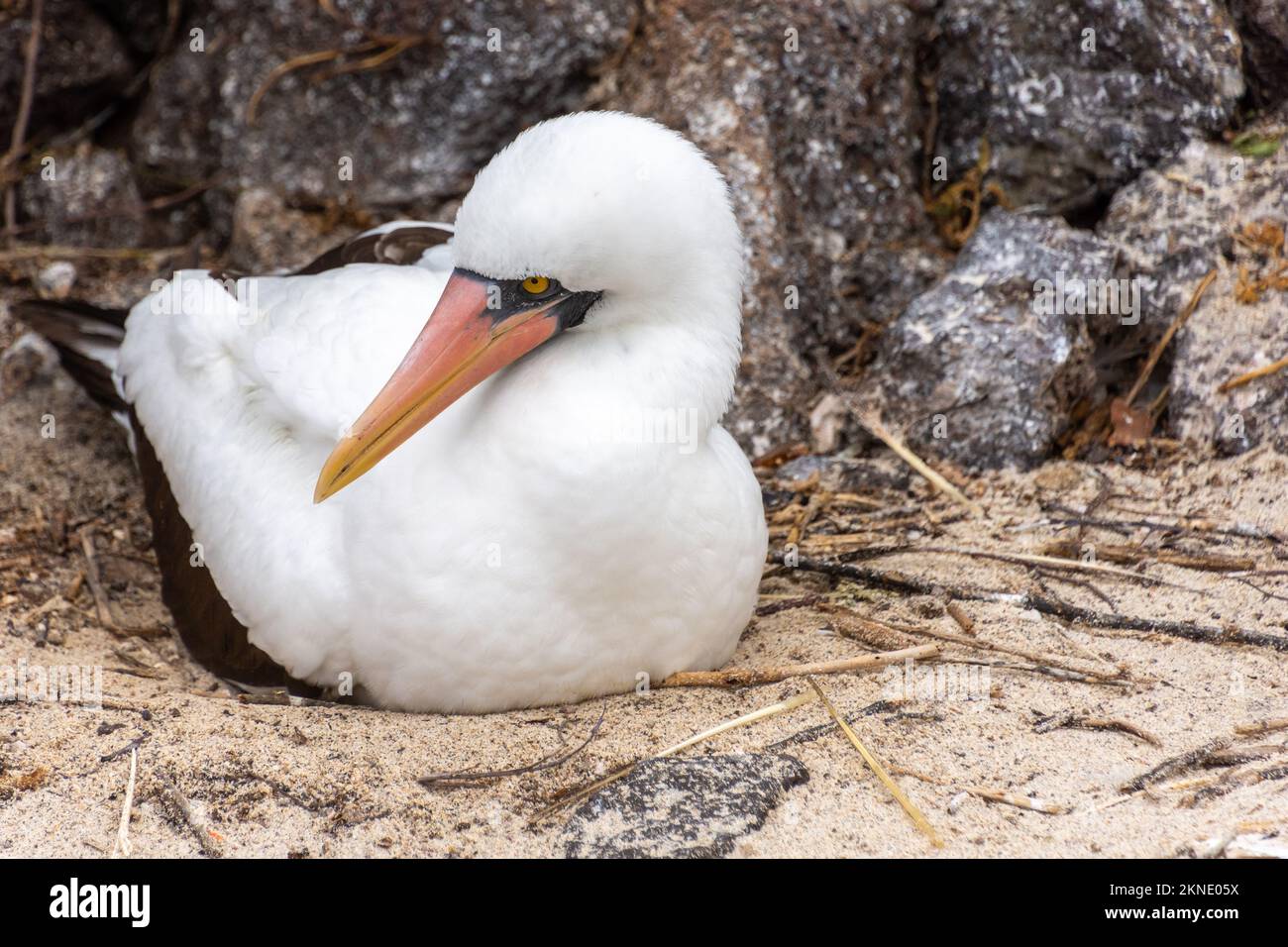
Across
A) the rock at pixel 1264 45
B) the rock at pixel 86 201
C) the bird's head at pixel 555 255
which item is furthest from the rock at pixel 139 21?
the rock at pixel 1264 45

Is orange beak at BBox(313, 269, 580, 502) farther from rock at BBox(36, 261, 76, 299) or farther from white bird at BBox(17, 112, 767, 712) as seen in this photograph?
rock at BBox(36, 261, 76, 299)

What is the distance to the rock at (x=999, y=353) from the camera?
450cm

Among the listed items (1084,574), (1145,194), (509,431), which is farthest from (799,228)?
(509,431)

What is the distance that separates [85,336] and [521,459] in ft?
7.79

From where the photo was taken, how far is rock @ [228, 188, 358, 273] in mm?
5344

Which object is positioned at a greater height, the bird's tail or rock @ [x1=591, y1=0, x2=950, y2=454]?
rock @ [x1=591, y1=0, x2=950, y2=454]

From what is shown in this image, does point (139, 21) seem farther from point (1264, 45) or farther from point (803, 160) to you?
point (1264, 45)

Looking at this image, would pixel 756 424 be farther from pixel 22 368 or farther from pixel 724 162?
pixel 22 368

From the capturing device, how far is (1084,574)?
12.4ft

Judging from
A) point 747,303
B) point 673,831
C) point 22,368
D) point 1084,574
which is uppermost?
point 747,303

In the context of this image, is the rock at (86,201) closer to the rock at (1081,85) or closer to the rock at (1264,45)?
the rock at (1081,85)

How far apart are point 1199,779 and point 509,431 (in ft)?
5.30

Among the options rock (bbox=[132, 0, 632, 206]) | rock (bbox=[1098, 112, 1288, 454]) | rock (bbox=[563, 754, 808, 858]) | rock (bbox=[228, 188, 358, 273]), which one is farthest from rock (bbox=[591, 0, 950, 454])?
rock (bbox=[563, 754, 808, 858])

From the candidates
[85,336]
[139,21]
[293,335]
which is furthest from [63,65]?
[293,335]
